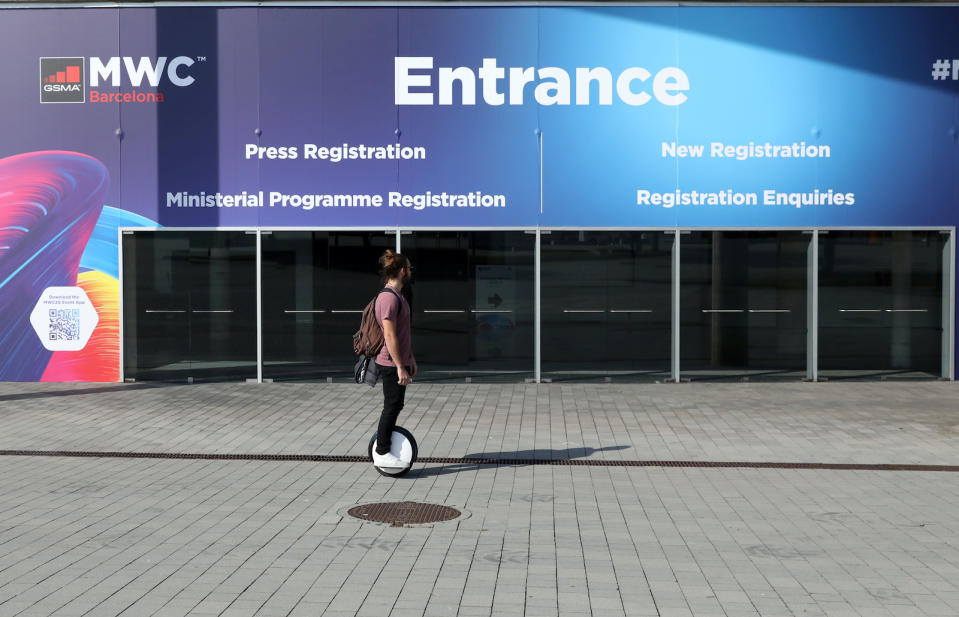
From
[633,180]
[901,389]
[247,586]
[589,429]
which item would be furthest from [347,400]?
[247,586]

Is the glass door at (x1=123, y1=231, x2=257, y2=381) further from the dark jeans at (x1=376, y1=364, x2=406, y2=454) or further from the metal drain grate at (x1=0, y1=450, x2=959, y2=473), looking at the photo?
the dark jeans at (x1=376, y1=364, x2=406, y2=454)

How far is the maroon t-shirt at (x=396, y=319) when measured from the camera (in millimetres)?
9055

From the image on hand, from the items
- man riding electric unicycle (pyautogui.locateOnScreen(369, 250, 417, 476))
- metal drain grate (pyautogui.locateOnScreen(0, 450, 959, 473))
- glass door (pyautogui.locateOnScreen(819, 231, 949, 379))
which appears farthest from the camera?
glass door (pyautogui.locateOnScreen(819, 231, 949, 379))

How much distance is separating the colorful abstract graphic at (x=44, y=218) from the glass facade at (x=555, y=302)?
0.73 metres

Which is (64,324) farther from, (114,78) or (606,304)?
(606,304)

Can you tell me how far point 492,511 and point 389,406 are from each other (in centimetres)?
150

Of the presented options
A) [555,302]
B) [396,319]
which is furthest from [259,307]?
[396,319]

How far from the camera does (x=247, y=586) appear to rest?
6117mm

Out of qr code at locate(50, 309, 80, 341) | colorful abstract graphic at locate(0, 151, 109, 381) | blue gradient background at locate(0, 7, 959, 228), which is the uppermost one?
blue gradient background at locate(0, 7, 959, 228)

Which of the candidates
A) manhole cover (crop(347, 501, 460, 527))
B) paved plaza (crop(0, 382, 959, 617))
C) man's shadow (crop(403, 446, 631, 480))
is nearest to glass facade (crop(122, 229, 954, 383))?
paved plaza (crop(0, 382, 959, 617))

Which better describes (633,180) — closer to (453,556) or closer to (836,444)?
(836,444)

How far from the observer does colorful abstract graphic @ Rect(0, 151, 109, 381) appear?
52.7ft

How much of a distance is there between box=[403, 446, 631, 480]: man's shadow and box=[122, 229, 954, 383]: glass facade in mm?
5507

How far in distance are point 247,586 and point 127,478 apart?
3.62m
